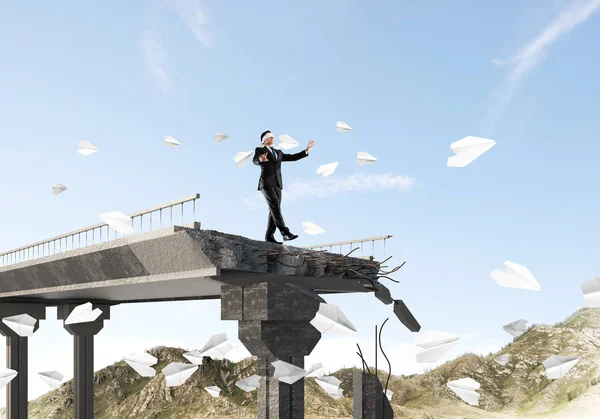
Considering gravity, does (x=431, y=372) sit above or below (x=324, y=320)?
below

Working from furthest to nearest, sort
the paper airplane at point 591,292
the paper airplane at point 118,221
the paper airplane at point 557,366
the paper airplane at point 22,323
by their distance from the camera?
the paper airplane at point 22,323 < the paper airplane at point 118,221 < the paper airplane at point 557,366 < the paper airplane at point 591,292

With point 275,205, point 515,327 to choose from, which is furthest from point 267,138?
point 515,327

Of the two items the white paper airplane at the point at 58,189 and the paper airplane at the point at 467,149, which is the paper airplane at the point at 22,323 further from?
the paper airplane at the point at 467,149

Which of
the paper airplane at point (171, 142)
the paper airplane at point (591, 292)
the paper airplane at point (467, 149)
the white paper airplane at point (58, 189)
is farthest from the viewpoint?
the white paper airplane at point (58, 189)

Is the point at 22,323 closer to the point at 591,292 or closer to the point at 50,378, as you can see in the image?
the point at 50,378

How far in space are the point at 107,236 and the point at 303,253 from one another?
274 centimetres

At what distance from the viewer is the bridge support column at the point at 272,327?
619cm

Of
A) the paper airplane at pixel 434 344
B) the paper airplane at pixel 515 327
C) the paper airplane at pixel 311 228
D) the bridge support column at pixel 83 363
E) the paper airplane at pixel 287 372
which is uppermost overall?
the paper airplane at pixel 311 228

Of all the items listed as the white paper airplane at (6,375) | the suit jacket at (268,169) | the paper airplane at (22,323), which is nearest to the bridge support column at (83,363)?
the white paper airplane at (6,375)

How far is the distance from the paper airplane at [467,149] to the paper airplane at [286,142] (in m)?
2.63

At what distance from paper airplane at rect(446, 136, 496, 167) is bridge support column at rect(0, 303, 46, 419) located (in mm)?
10332

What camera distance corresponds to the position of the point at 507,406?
19.5 m

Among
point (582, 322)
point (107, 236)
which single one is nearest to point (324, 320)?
point (107, 236)

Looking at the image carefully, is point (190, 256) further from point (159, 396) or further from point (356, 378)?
point (159, 396)
